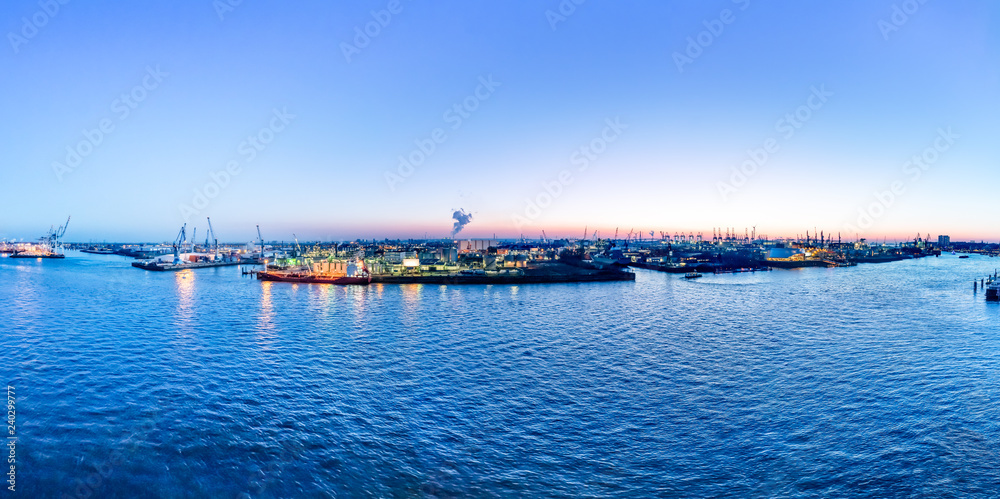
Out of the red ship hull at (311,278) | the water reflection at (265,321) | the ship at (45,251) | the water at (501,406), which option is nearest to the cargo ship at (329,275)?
the red ship hull at (311,278)

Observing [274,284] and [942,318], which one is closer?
[942,318]

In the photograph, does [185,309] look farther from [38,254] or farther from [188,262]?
[38,254]

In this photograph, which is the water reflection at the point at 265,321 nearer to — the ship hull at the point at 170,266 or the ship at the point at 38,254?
the ship hull at the point at 170,266

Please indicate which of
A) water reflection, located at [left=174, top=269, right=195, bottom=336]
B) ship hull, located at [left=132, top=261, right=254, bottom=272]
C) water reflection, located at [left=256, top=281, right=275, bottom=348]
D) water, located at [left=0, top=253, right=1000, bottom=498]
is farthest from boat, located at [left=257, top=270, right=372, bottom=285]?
ship hull, located at [left=132, top=261, right=254, bottom=272]

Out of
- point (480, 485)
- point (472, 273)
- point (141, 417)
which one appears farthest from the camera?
point (472, 273)

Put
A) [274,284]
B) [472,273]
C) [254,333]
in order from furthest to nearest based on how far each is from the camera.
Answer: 1. [472,273]
2. [274,284]
3. [254,333]

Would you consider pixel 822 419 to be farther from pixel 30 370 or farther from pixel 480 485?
pixel 30 370

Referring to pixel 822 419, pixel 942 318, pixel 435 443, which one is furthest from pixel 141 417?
pixel 942 318
